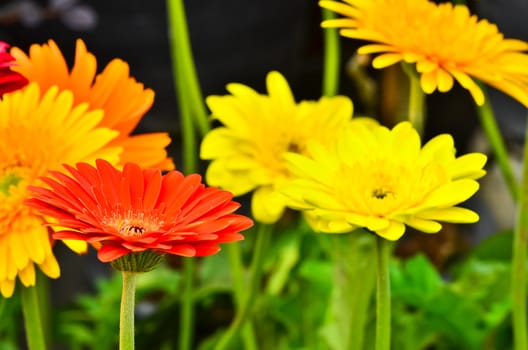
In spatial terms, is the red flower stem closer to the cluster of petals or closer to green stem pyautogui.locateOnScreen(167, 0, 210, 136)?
the cluster of petals

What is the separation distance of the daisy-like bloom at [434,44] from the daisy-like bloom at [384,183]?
0.02 m

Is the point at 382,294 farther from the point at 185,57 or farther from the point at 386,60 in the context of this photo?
the point at 185,57

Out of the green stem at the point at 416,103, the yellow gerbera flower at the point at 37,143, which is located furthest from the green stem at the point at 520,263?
the yellow gerbera flower at the point at 37,143

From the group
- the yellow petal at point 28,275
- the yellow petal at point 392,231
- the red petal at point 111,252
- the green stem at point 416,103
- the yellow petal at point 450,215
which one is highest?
the green stem at point 416,103

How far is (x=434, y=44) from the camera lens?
1.17ft

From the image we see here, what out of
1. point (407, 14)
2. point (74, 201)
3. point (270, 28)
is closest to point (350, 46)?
point (270, 28)

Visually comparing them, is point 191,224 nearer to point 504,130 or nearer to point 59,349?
point 59,349

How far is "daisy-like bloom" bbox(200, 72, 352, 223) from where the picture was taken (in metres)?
0.40

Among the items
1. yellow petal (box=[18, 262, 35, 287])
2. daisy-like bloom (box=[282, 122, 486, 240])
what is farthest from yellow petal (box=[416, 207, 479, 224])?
yellow petal (box=[18, 262, 35, 287])

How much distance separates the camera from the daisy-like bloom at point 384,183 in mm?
301

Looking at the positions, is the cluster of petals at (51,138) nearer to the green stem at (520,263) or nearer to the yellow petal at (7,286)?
the yellow petal at (7,286)

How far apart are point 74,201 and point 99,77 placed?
4.2 inches

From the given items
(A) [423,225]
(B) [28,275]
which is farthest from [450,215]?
(B) [28,275]

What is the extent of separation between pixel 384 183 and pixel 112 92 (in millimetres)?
98
